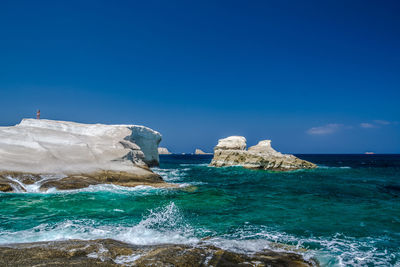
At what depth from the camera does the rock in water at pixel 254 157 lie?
46.2m

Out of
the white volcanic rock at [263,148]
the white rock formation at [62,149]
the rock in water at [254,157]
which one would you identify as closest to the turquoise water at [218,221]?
the white rock formation at [62,149]

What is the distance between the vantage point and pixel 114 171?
19.5 meters

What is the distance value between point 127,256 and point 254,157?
45.4m

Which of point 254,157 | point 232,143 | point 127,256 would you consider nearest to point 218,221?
point 127,256

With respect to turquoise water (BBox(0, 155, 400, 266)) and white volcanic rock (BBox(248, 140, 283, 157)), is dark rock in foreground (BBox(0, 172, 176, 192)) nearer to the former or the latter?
turquoise water (BBox(0, 155, 400, 266))

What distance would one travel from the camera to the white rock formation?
57.8 feet

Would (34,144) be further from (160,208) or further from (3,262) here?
(3,262)

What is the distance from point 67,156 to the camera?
19.1 m

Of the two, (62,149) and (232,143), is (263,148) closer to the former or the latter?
(232,143)

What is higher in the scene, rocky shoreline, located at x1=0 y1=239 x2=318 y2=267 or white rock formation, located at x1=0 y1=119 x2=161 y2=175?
white rock formation, located at x1=0 y1=119 x2=161 y2=175

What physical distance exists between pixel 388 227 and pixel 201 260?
332 inches

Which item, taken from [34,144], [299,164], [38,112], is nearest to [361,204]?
[34,144]

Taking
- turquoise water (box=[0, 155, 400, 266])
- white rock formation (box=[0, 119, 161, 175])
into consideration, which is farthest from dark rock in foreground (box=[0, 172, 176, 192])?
turquoise water (box=[0, 155, 400, 266])

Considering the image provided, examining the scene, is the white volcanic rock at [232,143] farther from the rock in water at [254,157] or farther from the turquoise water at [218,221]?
the turquoise water at [218,221]
